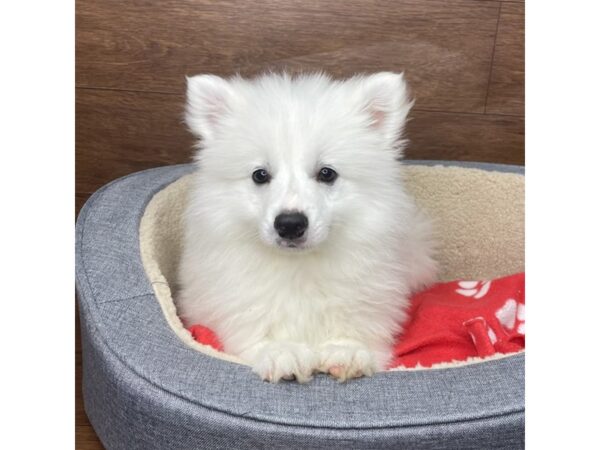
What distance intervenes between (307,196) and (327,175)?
5.2 inches

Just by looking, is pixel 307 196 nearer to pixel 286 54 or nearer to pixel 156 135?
pixel 286 54

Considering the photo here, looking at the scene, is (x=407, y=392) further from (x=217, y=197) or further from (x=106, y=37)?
(x=106, y=37)

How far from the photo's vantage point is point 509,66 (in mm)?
3000

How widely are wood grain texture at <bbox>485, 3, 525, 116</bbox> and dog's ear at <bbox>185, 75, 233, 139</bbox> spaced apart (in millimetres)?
1413

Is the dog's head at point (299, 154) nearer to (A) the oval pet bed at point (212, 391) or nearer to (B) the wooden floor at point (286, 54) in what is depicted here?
(A) the oval pet bed at point (212, 391)

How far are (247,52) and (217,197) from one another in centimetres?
110

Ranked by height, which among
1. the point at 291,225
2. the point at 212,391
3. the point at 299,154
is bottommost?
the point at 212,391

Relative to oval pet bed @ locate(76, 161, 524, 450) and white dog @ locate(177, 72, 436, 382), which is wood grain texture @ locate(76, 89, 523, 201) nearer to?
oval pet bed @ locate(76, 161, 524, 450)

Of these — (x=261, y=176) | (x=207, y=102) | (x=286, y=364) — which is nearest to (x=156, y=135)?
(x=207, y=102)

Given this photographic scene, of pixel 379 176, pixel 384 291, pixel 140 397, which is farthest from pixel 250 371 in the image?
pixel 379 176

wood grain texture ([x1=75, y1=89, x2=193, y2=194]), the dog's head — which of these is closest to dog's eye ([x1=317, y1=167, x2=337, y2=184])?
the dog's head

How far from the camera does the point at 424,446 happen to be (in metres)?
1.55

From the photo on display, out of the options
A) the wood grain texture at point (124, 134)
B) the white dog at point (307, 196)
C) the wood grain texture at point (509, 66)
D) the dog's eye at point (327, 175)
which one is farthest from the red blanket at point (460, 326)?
the wood grain texture at point (124, 134)

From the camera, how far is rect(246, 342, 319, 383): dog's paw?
1.68 m
